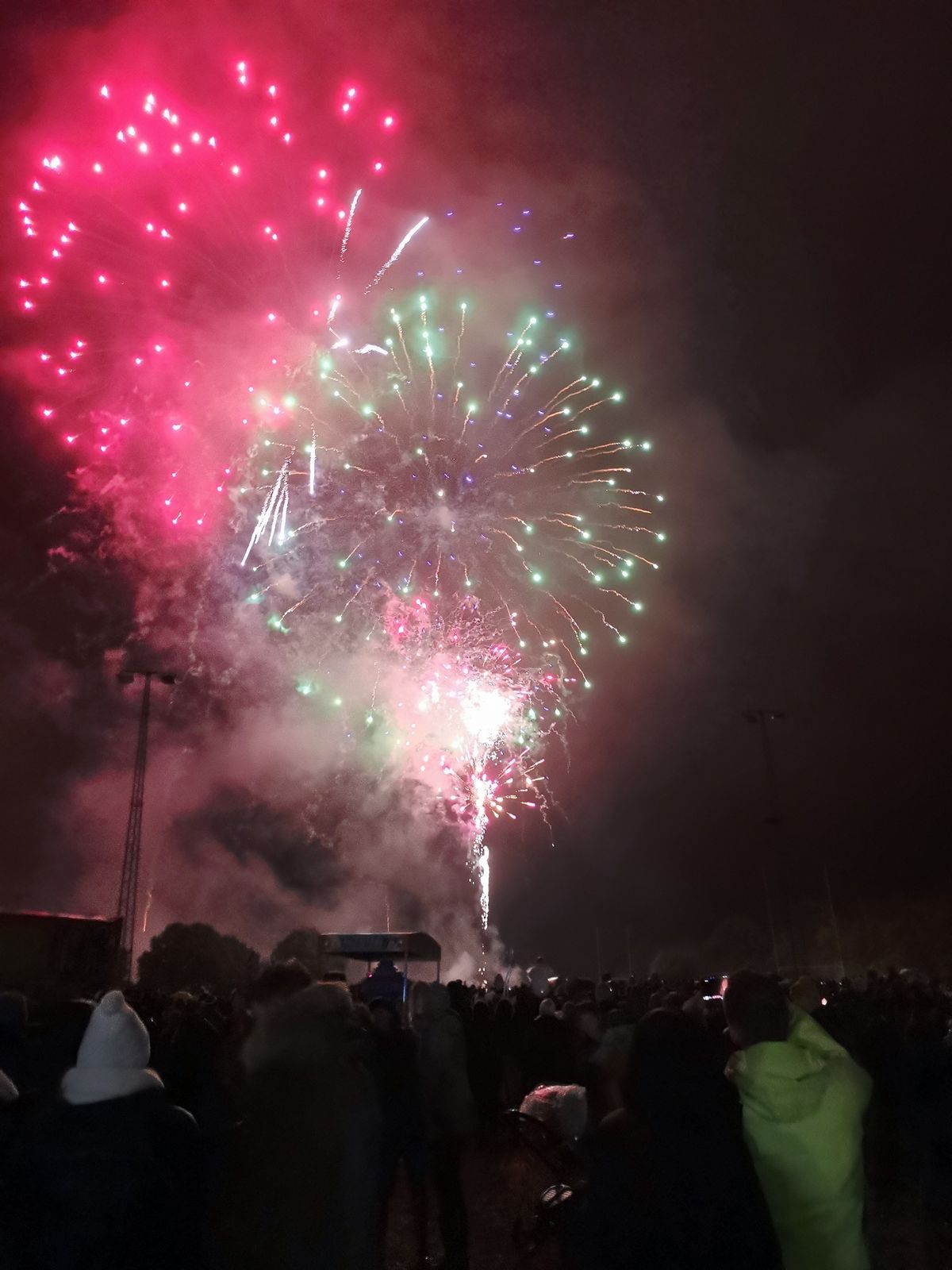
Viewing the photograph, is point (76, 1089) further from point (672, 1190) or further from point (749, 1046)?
point (749, 1046)

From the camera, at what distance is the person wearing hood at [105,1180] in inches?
104

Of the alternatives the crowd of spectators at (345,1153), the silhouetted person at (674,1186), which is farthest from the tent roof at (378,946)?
the silhouetted person at (674,1186)

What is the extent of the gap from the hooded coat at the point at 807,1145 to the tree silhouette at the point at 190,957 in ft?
125

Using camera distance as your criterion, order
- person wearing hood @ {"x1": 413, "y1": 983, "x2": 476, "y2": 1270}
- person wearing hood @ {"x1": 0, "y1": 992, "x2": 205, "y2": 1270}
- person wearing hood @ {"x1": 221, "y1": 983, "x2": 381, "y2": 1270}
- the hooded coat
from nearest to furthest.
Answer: person wearing hood @ {"x1": 0, "y1": 992, "x2": 205, "y2": 1270} → person wearing hood @ {"x1": 221, "y1": 983, "x2": 381, "y2": 1270} → the hooded coat → person wearing hood @ {"x1": 413, "y1": 983, "x2": 476, "y2": 1270}

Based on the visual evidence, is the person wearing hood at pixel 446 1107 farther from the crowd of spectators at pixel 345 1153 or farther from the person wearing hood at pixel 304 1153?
the person wearing hood at pixel 304 1153

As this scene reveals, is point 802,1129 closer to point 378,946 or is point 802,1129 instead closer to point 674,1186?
point 674,1186

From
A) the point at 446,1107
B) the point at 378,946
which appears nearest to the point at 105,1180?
the point at 446,1107

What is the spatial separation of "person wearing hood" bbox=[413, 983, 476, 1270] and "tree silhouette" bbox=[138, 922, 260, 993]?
34.2 metres

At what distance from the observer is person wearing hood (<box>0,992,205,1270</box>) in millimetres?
2650

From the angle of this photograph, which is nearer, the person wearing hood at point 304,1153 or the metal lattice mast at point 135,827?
the person wearing hood at point 304,1153

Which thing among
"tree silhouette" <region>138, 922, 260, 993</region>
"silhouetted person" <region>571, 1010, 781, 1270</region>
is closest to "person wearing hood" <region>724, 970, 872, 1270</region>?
"silhouetted person" <region>571, 1010, 781, 1270</region>

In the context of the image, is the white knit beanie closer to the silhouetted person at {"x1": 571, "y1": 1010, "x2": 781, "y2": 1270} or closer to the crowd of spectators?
the crowd of spectators

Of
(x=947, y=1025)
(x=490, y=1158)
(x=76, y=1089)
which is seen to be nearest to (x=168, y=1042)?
(x=76, y=1089)

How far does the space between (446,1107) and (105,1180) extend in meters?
4.08
